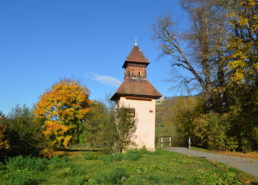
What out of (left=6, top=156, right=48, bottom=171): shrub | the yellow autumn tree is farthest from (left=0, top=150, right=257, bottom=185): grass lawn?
the yellow autumn tree

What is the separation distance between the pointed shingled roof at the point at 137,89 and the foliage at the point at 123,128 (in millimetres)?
3018

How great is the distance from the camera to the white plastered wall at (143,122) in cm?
1722

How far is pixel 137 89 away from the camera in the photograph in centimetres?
1809

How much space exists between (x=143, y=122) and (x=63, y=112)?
8.26m

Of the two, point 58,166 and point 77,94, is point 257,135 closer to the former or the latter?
point 58,166

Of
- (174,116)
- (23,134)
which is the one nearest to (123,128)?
(23,134)

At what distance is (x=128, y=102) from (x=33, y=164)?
9455mm

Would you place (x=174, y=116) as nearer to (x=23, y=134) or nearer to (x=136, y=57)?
(x=136, y=57)

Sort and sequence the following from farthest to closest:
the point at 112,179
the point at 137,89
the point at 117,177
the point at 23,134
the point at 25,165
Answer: the point at 137,89 < the point at 23,134 < the point at 25,165 < the point at 117,177 < the point at 112,179

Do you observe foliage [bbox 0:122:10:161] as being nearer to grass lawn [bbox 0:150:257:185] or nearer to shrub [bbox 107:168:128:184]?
grass lawn [bbox 0:150:257:185]

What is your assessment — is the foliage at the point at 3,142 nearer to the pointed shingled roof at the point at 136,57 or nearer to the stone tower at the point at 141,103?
the stone tower at the point at 141,103

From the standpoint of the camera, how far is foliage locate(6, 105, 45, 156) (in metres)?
12.4

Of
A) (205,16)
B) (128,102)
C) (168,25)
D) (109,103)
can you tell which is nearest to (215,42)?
(205,16)

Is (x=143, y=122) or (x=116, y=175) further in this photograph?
(x=143, y=122)
